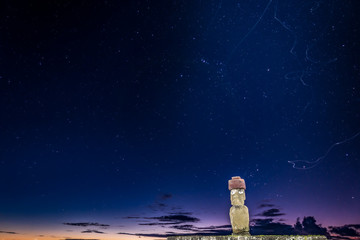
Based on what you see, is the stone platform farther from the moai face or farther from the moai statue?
the moai face

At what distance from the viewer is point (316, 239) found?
22.9ft

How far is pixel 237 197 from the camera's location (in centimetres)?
929

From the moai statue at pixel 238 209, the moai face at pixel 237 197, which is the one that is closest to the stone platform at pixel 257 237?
the moai statue at pixel 238 209

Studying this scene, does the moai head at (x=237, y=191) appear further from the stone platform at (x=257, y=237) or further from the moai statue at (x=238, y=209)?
the stone platform at (x=257, y=237)

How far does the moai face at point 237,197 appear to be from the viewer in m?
9.24

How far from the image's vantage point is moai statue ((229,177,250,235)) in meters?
8.80

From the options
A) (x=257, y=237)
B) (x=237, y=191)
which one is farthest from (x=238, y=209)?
(x=257, y=237)

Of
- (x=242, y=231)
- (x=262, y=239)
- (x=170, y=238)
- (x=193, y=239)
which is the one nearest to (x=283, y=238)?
(x=262, y=239)

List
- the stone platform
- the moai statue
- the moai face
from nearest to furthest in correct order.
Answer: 1. the stone platform
2. the moai statue
3. the moai face

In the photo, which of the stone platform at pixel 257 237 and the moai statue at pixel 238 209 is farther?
the moai statue at pixel 238 209

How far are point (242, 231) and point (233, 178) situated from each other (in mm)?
1771

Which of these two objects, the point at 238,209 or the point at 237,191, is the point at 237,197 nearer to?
Answer: the point at 237,191

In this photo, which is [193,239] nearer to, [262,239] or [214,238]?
[214,238]

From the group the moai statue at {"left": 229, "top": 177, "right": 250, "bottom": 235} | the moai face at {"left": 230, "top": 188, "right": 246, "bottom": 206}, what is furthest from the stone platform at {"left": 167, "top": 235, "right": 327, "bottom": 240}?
the moai face at {"left": 230, "top": 188, "right": 246, "bottom": 206}
